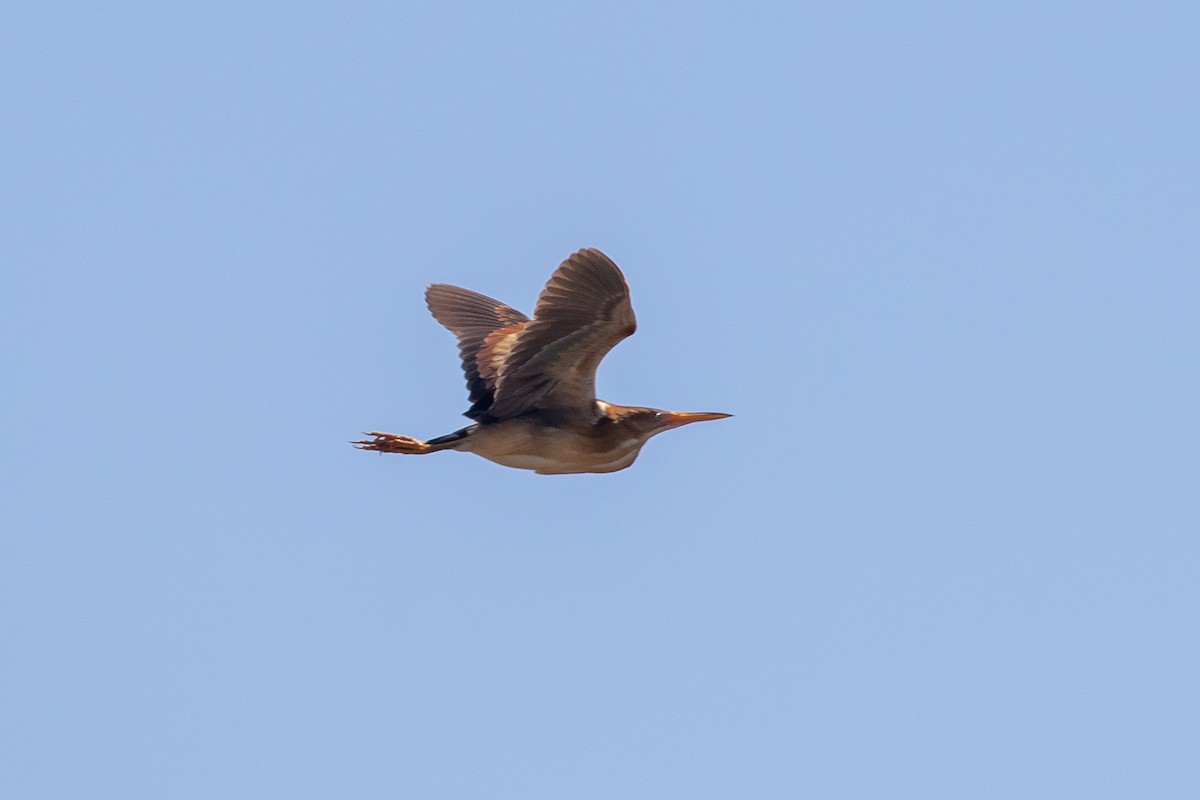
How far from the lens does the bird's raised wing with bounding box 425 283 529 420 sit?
51.2 ft

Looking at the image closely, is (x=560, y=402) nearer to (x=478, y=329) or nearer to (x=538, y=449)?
(x=538, y=449)

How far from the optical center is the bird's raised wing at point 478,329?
15.6 meters

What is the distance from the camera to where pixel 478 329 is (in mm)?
16859

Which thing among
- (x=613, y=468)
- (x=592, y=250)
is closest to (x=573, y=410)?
(x=613, y=468)

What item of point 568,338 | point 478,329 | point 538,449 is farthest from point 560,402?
point 478,329

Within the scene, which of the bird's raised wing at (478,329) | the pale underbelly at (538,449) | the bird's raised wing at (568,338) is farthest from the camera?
the bird's raised wing at (478,329)

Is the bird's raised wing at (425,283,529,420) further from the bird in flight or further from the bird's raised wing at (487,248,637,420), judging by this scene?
the bird's raised wing at (487,248,637,420)

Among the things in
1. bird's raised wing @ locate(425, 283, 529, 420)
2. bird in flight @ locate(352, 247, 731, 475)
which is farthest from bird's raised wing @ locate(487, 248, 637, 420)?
bird's raised wing @ locate(425, 283, 529, 420)

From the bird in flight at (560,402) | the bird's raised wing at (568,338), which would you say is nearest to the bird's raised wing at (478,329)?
the bird in flight at (560,402)

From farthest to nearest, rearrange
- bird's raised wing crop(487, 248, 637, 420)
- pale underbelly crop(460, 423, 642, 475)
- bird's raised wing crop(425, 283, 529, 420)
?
bird's raised wing crop(425, 283, 529, 420) → pale underbelly crop(460, 423, 642, 475) → bird's raised wing crop(487, 248, 637, 420)

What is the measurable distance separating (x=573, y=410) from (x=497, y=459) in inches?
27.6

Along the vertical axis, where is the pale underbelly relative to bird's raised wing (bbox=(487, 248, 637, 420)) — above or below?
below

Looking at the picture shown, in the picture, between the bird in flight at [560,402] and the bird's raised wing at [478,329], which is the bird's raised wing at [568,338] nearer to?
the bird in flight at [560,402]

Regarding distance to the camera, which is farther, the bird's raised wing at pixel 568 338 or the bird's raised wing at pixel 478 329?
the bird's raised wing at pixel 478 329
